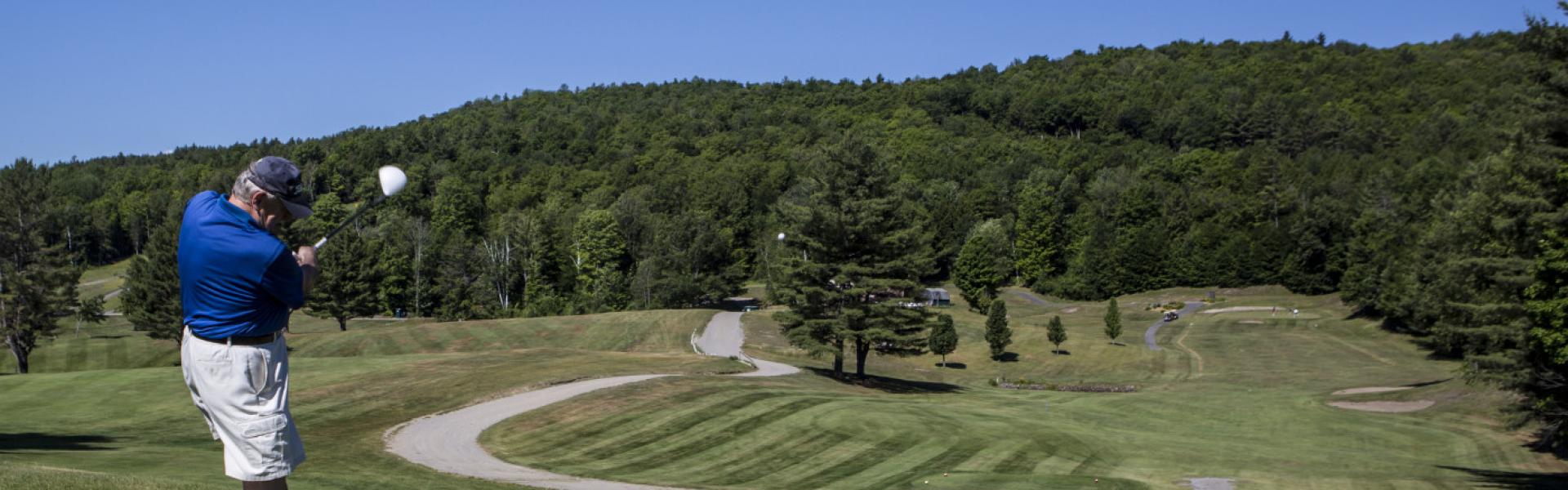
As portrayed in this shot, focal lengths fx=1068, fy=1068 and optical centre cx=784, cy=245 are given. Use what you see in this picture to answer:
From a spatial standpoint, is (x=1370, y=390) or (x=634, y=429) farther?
(x=1370, y=390)

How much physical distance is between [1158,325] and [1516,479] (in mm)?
63292

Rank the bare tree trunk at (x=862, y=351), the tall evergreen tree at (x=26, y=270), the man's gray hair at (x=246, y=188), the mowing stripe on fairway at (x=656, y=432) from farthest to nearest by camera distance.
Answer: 1. the tall evergreen tree at (x=26, y=270)
2. the bare tree trunk at (x=862, y=351)
3. the mowing stripe on fairway at (x=656, y=432)
4. the man's gray hair at (x=246, y=188)

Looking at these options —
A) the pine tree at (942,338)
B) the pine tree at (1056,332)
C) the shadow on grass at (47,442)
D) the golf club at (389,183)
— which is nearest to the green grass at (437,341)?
the pine tree at (942,338)

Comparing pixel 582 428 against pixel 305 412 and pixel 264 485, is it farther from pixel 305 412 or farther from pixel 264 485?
pixel 264 485

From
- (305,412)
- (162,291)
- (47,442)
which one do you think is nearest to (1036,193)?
(162,291)

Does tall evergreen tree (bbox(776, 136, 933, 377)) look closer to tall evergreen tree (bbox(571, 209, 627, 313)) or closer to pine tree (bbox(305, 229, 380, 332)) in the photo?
pine tree (bbox(305, 229, 380, 332))

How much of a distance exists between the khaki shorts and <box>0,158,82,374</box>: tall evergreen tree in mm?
55824

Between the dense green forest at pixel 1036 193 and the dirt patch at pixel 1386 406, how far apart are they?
3.11 meters

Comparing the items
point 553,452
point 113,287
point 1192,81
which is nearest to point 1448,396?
point 553,452

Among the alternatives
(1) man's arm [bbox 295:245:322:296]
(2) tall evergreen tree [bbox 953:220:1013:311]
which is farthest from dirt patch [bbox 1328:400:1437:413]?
(2) tall evergreen tree [bbox 953:220:1013:311]

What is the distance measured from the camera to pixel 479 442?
86.6 ft

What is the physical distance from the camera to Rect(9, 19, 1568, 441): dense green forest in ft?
150

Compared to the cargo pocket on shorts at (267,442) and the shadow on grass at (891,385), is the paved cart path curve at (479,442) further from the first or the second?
the cargo pocket on shorts at (267,442)

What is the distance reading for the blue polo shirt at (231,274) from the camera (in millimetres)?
5414
